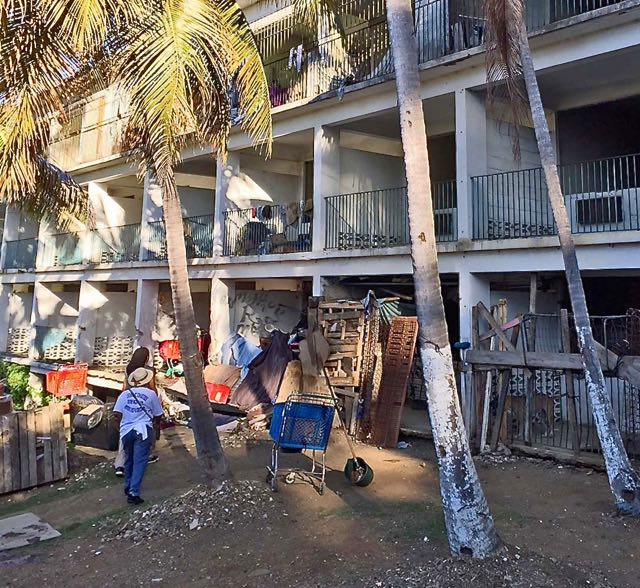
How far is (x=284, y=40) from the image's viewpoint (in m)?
14.2

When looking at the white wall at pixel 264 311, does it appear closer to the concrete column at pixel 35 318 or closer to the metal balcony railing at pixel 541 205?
the metal balcony railing at pixel 541 205

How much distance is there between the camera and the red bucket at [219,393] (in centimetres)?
1248

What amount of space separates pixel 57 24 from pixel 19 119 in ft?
5.85

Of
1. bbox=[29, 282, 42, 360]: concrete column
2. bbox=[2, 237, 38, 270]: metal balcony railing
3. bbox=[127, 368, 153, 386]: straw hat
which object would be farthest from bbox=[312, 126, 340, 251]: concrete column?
bbox=[2, 237, 38, 270]: metal balcony railing

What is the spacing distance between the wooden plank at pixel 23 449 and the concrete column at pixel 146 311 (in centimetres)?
848

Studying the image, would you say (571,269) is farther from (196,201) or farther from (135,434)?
(196,201)

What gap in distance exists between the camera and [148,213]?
17.1 meters

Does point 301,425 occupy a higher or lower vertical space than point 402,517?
higher

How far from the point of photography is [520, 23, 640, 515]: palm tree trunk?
5.80 metres

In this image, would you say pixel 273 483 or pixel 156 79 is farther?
pixel 273 483

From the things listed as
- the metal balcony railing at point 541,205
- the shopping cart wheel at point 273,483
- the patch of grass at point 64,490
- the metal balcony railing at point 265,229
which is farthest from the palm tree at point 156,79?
the metal balcony railing at point 265,229

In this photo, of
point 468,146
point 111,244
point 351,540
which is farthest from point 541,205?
point 111,244

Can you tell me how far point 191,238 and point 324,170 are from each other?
5.70m

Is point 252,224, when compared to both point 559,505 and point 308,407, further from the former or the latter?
point 559,505
